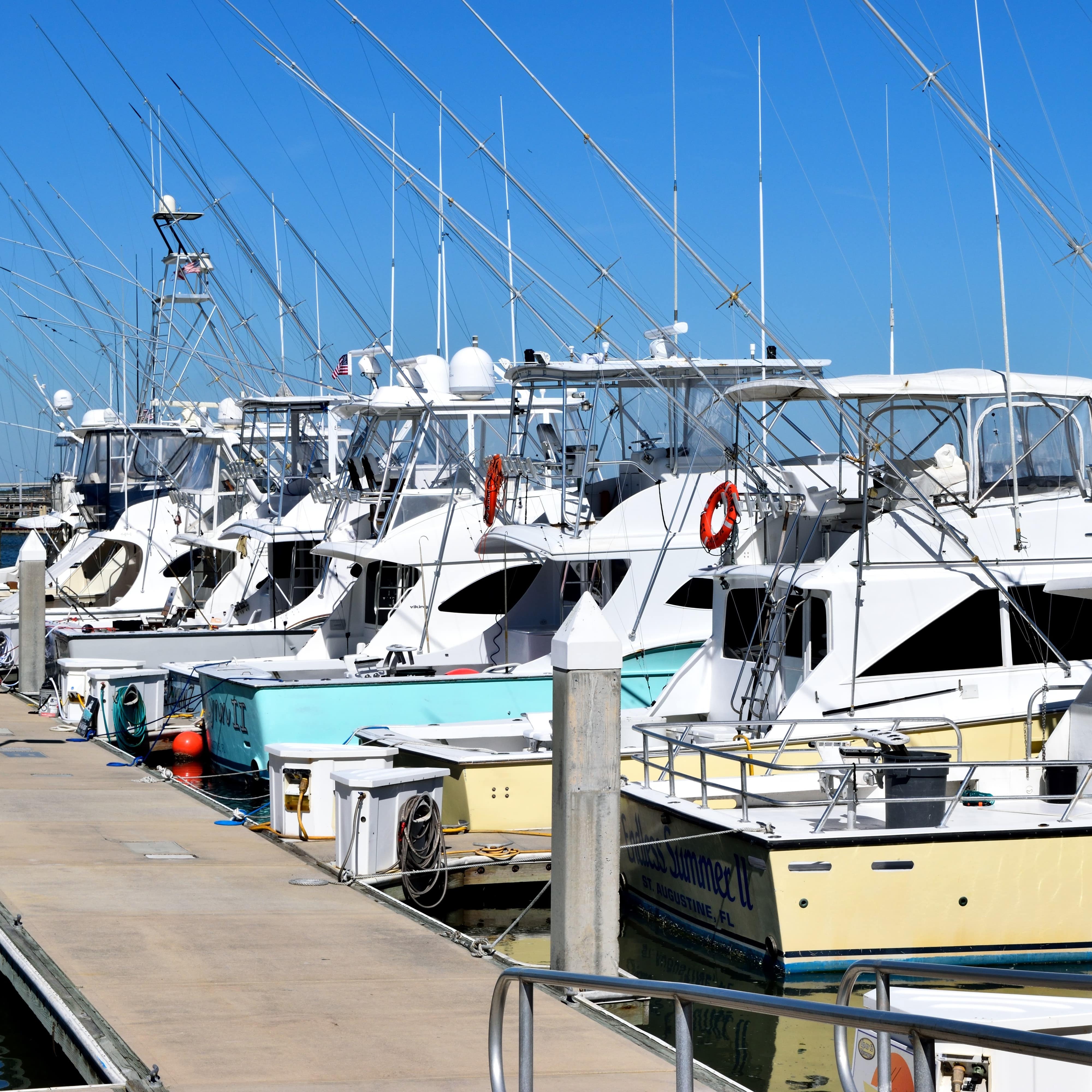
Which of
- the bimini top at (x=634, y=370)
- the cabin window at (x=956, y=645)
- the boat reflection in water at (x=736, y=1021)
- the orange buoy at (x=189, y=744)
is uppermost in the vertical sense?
the bimini top at (x=634, y=370)

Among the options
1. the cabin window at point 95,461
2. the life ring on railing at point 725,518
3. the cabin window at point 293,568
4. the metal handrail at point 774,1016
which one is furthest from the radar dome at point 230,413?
the metal handrail at point 774,1016

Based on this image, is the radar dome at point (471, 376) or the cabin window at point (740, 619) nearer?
the cabin window at point (740, 619)

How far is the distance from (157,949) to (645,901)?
4.25 meters

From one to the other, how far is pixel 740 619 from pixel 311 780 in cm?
471

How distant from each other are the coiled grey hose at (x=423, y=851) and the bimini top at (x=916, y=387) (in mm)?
5015

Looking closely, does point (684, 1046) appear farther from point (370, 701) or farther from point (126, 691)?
point (126, 691)

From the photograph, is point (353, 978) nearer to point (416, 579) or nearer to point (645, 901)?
point (645, 901)

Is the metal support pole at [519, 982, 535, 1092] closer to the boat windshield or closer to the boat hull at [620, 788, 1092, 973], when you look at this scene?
the boat hull at [620, 788, 1092, 973]

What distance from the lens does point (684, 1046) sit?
4.54 meters

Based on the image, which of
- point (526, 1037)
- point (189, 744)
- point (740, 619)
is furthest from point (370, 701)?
point (526, 1037)

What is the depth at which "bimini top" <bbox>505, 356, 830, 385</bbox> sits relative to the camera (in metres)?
18.6

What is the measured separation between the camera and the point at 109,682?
1919 cm

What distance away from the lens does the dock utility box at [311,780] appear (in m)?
12.1

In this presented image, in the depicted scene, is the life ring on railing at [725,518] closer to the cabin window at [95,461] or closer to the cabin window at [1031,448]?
the cabin window at [1031,448]
